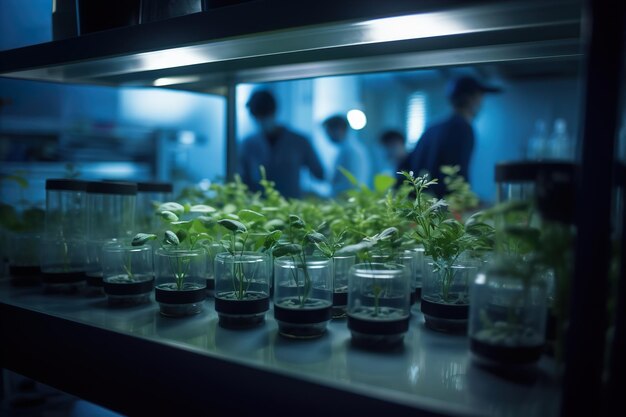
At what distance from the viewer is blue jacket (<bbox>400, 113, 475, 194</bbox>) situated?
2.73 metres

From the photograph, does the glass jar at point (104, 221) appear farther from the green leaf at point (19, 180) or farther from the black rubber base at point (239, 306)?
the black rubber base at point (239, 306)

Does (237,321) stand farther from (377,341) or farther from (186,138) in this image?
(186,138)

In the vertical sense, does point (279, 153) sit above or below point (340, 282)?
above

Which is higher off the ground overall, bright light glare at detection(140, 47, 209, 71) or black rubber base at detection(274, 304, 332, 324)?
bright light glare at detection(140, 47, 209, 71)

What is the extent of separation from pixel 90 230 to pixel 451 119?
217 cm

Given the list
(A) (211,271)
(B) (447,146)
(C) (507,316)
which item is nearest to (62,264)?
(A) (211,271)

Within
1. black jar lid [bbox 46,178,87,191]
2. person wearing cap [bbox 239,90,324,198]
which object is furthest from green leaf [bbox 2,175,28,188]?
person wearing cap [bbox 239,90,324,198]

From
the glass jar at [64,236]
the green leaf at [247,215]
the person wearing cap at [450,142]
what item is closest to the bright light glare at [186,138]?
the person wearing cap at [450,142]

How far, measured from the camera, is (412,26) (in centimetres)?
79

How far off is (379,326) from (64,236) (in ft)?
3.21

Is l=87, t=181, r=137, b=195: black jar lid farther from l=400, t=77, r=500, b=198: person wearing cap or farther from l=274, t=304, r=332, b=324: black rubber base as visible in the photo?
l=400, t=77, r=500, b=198: person wearing cap

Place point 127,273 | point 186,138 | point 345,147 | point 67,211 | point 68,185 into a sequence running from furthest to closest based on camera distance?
point 186,138 < point 345,147 < point 67,211 < point 68,185 < point 127,273

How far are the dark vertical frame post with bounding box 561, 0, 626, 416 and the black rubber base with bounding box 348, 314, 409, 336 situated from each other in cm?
30

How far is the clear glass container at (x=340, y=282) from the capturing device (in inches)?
40.5
